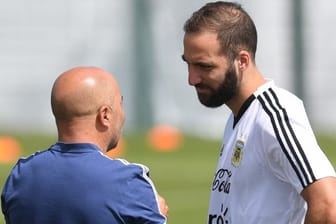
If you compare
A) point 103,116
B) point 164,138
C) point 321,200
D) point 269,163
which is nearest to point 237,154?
point 269,163

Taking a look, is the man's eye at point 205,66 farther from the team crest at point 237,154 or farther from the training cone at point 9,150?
the training cone at point 9,150

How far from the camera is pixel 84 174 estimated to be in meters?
5.24

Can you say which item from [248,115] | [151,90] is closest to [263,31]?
[151,90]

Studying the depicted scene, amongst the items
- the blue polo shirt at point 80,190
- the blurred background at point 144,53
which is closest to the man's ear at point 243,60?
the blue polo shirt at point 80,190

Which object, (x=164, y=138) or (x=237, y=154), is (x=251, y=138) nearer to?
(x=237, y=154)

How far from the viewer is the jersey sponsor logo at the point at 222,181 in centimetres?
610

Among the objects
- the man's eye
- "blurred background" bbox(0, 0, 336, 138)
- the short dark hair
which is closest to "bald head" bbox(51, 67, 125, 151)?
the man's eye

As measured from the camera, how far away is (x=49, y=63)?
2331cm

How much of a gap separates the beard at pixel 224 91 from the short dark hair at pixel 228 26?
83 mm

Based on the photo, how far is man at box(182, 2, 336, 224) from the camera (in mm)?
5719

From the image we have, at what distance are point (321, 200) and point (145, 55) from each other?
18048 mm

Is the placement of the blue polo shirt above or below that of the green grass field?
above

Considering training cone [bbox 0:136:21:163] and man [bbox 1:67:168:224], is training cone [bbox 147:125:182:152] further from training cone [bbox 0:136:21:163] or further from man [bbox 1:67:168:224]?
man [bbox 1:67:168:224]

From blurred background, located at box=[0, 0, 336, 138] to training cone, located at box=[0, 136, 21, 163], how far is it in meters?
2.18
